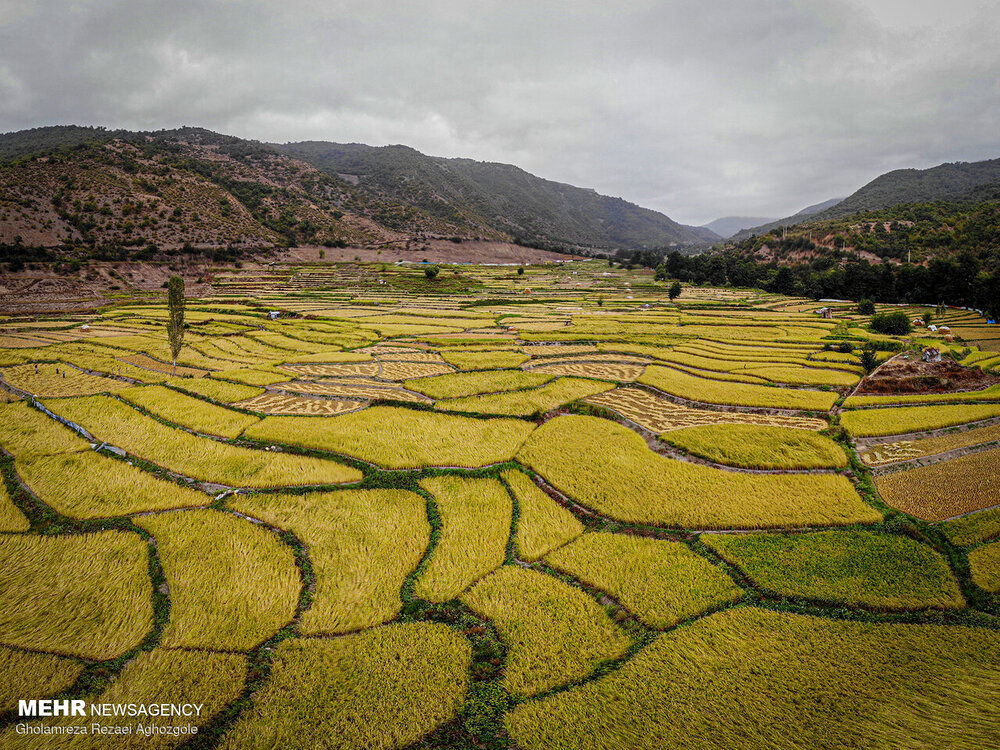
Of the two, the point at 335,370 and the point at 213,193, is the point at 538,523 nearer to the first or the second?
the point at 335,370

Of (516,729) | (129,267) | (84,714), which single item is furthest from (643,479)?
(129,267)

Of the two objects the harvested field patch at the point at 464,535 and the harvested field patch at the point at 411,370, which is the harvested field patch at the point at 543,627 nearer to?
the harvested field patch at the point at 464,535

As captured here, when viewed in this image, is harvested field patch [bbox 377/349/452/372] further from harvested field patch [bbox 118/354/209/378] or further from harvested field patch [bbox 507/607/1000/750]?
harvested field patch [bbox 507/607/1000/750]

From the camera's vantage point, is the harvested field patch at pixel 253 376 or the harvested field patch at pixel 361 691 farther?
the harvested field patch at pixel 253 376

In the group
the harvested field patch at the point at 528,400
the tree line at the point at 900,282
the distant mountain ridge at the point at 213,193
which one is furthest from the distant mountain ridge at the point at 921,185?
the harvested field patch at the point at 528,400

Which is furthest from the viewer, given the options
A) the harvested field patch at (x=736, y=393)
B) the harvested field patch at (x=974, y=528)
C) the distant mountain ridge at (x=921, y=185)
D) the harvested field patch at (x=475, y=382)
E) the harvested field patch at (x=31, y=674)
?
A: the distant mountain ridge at (x=921, y=185)

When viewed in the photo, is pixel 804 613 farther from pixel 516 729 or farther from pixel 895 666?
Result: pixel 516 729

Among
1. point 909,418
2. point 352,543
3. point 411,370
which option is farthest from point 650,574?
point 411,370
